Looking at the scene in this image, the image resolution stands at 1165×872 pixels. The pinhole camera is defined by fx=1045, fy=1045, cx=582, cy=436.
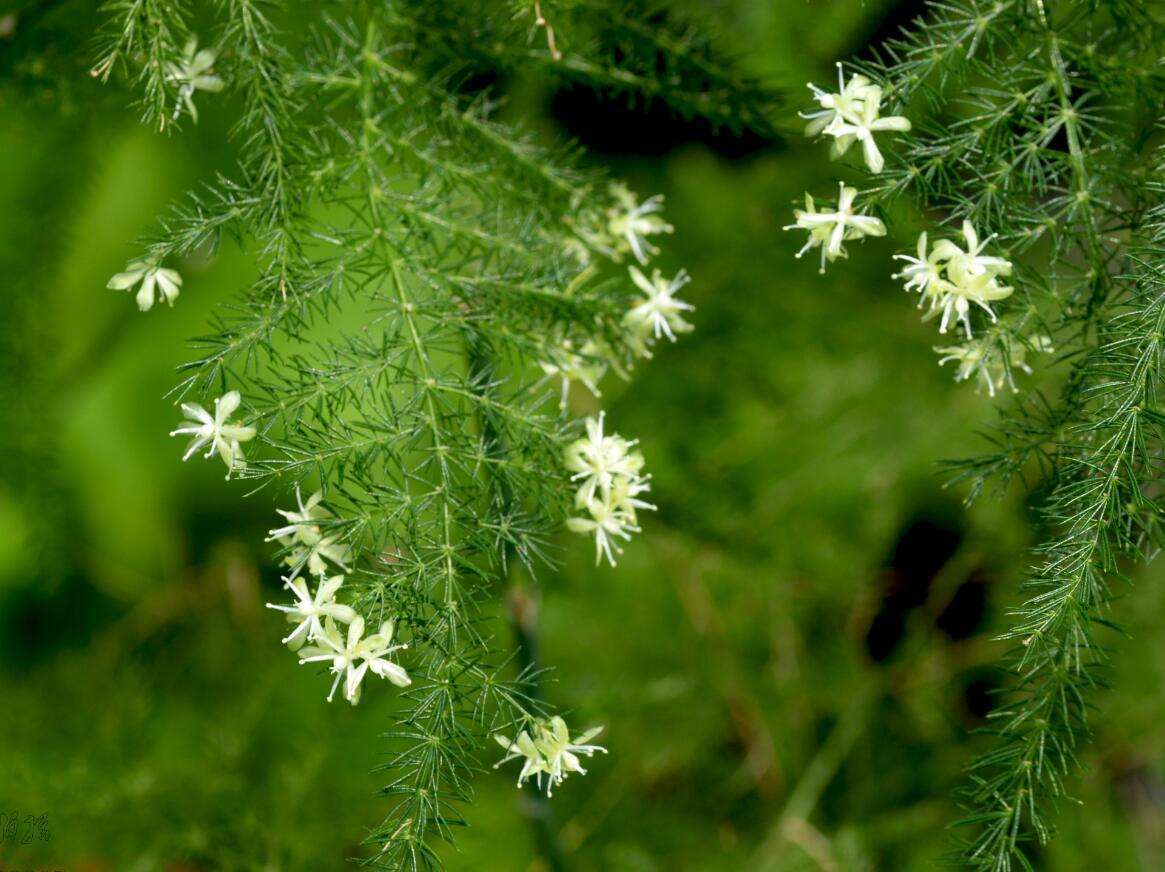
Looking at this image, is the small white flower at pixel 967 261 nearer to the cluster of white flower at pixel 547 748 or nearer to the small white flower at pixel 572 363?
the small white flower at pixel 572 363

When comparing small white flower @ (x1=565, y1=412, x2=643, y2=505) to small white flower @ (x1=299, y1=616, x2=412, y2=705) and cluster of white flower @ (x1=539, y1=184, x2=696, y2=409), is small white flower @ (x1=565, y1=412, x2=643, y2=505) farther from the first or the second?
small white flower @ (x1=299, y1=616, x2=412, y2=705)

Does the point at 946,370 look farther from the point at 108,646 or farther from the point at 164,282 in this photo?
the point at 108,646

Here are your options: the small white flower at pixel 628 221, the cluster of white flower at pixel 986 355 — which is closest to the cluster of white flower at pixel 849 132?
the cluster of white flower at pixel 986 355

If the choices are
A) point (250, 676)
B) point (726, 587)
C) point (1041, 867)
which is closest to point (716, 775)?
point (726, 587)

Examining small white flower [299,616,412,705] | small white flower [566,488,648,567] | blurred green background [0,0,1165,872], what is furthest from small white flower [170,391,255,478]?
blurred green background [0,0,1165,872]

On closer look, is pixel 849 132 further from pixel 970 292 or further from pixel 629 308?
pixel 629 308

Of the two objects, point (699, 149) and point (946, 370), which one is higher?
point (699, 149)
